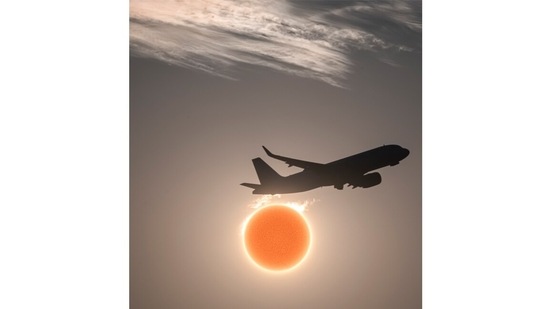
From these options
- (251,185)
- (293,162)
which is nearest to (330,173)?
(293,162)

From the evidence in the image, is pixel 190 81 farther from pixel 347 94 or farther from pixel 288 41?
pixel 347 94

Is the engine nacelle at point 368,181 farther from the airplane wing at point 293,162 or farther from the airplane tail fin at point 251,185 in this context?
the airplane tail fin at point 251,185

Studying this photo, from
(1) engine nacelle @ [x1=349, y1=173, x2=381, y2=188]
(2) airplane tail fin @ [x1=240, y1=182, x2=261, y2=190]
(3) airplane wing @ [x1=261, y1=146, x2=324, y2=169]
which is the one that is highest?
(3) airplane wing @ [x1=261, y1=146, x2=324, y2=169]

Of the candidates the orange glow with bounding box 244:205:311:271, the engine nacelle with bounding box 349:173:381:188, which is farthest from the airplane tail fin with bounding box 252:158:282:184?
the engine nacelle with bounding box 349:173:381:188

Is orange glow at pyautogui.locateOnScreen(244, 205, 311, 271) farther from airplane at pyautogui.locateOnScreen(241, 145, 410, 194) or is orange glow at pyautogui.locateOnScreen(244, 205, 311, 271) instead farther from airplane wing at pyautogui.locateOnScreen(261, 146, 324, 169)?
airplane wing at pyautogui.locateOnScreen(261, 146, 324, 169)

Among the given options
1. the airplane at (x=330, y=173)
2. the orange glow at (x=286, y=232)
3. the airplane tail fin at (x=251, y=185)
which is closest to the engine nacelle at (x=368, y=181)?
the airplane at (x=330, y=173)

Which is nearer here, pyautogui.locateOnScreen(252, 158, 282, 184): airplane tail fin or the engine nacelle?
pyautogui.locateOnScreen(252, 158, 282, 184): airplane tail fin
